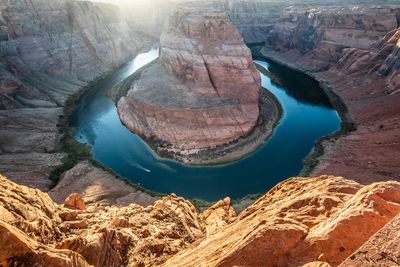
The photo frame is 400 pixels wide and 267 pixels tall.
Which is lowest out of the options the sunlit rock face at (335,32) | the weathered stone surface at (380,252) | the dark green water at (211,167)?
the dark green water at (211,167)

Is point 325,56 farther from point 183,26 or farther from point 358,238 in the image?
point 358,238

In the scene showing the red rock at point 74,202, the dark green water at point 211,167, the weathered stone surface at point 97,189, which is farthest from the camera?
the dark green water at point 211,167

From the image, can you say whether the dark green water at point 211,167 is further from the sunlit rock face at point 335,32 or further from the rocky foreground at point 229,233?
the sunlit rock face at point 335,32

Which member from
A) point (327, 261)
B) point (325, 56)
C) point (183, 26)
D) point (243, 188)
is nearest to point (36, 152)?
point (243, 188)

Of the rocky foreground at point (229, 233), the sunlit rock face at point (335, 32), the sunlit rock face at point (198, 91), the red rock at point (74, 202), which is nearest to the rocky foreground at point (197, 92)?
the sunlit rock face at point (198, 91)

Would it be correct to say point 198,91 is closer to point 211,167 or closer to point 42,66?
point 211,167

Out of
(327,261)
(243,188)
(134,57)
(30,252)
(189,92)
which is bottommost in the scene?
(243,188)
